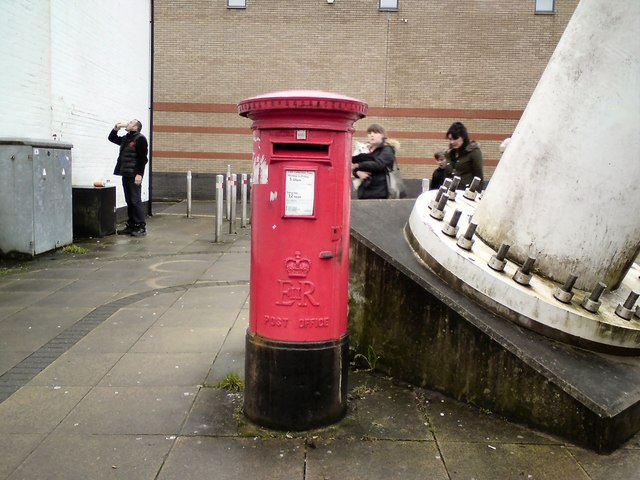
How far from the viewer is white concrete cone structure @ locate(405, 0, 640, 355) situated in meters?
3.69

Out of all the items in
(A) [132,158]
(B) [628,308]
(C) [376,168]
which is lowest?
(B) [628,308]

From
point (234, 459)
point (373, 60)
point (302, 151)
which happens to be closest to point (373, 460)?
point (234, 459)

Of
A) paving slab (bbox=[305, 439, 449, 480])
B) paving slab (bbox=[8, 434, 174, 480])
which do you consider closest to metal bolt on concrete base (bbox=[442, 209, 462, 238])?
paving slab (bbox=[305, 439, 449, 480])

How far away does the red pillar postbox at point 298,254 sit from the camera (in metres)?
3.16

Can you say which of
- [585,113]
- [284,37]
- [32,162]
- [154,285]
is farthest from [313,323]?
[284,37]

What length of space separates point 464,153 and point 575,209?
3419 mm

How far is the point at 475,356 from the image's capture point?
360 centimetres

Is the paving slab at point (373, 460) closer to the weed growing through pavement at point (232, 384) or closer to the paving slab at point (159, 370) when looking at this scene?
the weed growing through pavement at point (232, 384)

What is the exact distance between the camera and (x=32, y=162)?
835 centimetres

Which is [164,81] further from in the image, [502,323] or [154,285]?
[502,323]

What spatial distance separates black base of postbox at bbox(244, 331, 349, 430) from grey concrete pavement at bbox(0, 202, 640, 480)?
0.32 feet

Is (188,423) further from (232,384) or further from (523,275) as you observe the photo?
(523,275)

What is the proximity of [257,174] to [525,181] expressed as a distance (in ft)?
6.55

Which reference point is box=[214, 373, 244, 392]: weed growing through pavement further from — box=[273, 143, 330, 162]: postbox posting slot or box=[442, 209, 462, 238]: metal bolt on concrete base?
box=[442, 209, 462, 238]: metal bolt on concrete base
